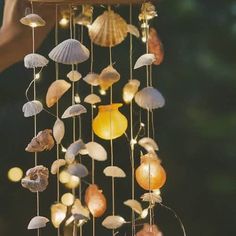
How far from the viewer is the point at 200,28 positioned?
2.41 m

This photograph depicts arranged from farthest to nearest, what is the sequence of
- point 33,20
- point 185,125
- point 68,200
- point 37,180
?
point 185,125, point 68,200, point 37,180, point 33,20

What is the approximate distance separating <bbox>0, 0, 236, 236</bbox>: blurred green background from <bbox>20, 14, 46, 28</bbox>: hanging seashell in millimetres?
1136

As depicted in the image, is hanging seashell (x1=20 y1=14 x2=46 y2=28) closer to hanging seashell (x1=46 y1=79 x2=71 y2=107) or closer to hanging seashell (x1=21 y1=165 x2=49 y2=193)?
hanging seashell (x1=46 y1=79 x2=71 y2=107)

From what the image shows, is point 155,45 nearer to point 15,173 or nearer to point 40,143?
point 40,143

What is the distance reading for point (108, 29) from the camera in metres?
1.32

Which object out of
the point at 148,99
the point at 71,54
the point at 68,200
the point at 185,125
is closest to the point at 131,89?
the point at 148,99

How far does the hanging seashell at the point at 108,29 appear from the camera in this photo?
1329mm

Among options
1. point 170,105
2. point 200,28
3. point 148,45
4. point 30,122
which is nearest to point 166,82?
point 170,105

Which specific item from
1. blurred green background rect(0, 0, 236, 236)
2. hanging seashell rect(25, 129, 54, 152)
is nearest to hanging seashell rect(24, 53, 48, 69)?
hanging seashell rect(25, 129, 54, 152)

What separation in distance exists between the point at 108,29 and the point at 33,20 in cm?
16

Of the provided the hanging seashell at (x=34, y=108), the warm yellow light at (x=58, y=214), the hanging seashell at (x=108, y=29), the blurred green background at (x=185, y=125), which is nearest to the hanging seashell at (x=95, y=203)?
the warm yellow light at (x=58, y=214)

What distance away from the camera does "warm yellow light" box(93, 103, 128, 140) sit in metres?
1.36

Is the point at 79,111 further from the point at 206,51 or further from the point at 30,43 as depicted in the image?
the point at 206,51

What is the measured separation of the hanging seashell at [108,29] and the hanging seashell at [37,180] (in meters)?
0.29
